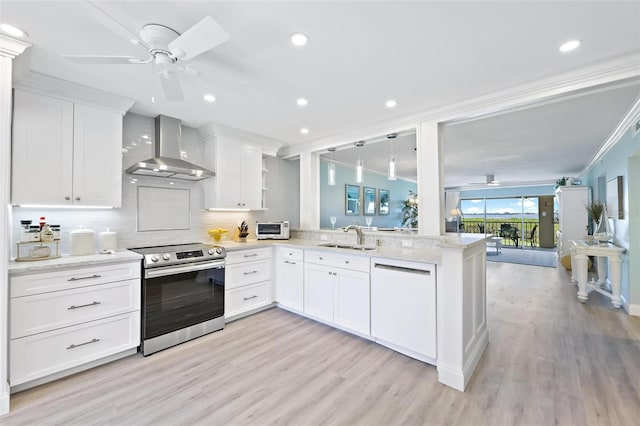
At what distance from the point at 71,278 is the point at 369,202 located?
6503 mm

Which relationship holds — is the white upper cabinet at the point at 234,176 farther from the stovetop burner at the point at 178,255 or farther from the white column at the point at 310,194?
the stovetop burner at the point at 178,255

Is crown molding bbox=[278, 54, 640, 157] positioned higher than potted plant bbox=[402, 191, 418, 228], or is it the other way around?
crown molding bbox=[278, 54, 640, 157]

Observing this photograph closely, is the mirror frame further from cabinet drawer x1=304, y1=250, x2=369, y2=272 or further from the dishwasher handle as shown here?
the dishwasher handle

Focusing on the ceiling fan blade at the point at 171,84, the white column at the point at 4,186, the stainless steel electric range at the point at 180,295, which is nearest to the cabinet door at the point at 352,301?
the stainless steel electric range at the point at 180,295

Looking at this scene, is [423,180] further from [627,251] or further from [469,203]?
Result: [469,203]

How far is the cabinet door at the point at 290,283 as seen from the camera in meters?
3.44

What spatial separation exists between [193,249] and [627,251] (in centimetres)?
548

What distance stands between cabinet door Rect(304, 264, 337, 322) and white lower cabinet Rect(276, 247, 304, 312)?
103 millimetres

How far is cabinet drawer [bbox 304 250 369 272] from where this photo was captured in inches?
110

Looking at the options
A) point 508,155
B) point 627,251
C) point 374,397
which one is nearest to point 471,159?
point 508,155

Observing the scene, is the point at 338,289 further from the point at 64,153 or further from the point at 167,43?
the point at 64,153

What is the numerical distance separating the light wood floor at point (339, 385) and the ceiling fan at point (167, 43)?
2.24 meters

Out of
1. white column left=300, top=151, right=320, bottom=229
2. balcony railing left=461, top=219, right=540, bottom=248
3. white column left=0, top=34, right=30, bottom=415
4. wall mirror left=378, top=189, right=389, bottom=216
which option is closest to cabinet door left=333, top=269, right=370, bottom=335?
white column left=300, top=151, right=320, bottom=229

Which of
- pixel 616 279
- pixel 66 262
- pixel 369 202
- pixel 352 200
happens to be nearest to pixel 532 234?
pixel 369 202
